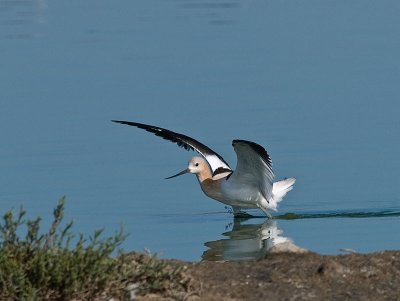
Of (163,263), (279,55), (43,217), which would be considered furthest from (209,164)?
(163,263)

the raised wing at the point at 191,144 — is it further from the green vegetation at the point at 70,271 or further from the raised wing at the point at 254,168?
the green vegetation at the point at 70,271

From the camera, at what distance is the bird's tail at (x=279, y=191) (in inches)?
503

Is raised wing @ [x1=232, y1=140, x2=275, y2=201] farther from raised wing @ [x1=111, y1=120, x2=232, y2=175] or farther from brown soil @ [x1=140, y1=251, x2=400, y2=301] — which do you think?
brown soil @ [x1=140, y1=251, x2=400, y2=301]

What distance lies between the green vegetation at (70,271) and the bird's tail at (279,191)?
569 centimetres

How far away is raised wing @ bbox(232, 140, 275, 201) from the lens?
1221cm

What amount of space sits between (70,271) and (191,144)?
22.5 ft

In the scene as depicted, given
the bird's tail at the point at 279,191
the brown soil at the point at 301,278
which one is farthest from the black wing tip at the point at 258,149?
the brown soil at the point at 301,278

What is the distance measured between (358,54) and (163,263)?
12.0m

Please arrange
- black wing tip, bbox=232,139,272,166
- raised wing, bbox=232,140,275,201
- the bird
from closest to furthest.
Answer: black wing tip, bbox=232,139,272,166 < raised wing, bbox=232,140,275,201 < the bird

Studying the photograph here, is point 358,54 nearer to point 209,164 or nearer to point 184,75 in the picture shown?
point 184,75

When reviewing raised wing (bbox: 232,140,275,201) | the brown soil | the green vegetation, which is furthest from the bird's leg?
the green vegetation

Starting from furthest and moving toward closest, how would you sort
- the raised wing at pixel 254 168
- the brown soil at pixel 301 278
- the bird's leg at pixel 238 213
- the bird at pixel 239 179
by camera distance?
1. the bird's leg at pixel 238 213
2. the bird at pixel 239 179
3. the raised wing at pixel 254 168
4. the brown soil at pixel 301 278

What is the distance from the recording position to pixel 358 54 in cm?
1866

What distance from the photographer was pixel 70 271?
22.4ft
